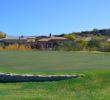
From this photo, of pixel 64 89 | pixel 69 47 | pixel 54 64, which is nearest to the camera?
pixel 64 89

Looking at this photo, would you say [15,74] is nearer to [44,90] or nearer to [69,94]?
[44,90]

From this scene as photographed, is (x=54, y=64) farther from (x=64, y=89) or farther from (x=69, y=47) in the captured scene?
(x=69, y=47)

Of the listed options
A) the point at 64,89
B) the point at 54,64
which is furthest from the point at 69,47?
the point at 64,89

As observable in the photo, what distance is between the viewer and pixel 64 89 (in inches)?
306

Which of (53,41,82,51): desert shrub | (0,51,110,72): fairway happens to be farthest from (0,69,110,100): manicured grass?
(53,41,82,51): desert shrub

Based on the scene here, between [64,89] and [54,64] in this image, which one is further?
[54,64]

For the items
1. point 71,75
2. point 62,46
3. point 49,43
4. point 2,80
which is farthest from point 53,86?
point 49,43

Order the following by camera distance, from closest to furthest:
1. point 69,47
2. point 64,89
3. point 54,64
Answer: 1. point 64,89
2. point 54,64
3. point 69,47

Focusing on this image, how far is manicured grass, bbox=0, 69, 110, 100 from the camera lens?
6531 millimetres

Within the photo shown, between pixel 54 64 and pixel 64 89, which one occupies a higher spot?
pixel 54 64

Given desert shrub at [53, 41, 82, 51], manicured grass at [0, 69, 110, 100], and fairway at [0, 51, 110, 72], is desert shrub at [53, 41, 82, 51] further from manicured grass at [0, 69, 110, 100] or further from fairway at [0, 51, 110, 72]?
manicured grass at [0, 69, 110, 100]

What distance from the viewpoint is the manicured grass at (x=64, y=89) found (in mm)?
6531

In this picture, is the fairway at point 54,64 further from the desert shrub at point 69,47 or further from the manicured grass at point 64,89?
the desert shrub at point 69,47

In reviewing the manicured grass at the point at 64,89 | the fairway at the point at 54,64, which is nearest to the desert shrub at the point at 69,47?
the fairway at the point at 54,64
